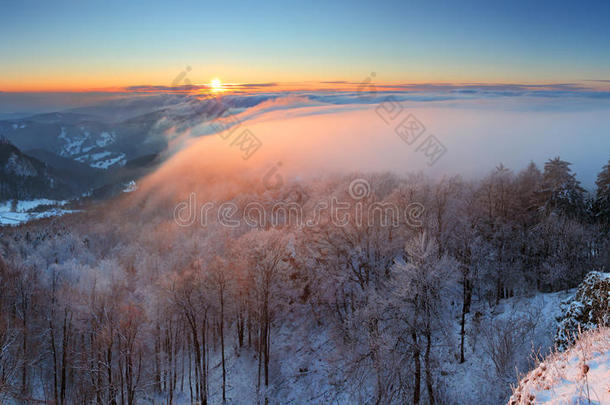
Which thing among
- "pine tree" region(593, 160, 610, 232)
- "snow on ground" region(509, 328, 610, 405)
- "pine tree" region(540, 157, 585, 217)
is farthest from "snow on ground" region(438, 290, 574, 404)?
"pine tree" region(593, 160, 610, 232)

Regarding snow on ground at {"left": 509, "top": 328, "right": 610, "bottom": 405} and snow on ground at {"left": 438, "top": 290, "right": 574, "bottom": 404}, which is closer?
snow on ground at {"left": 509, "top": 328, "right": 610, "bottom": 405}

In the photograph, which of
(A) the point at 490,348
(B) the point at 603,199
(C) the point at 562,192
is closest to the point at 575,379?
(A) the point at 490,348

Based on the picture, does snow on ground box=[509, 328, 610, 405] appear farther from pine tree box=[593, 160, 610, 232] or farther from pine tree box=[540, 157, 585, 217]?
pine tree box=[593, 160, 610, 232]

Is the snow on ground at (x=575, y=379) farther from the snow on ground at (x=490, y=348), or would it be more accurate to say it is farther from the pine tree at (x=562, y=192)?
the pine tree at (x=562, y=192)

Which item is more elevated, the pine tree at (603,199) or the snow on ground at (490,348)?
the pine tree at (603,199)

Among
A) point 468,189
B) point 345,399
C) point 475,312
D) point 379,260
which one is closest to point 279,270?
point 379,260

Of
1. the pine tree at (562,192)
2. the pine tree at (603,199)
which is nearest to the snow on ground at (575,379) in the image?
the pine tree at (562,192)

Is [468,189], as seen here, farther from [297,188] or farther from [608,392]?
[297,188]

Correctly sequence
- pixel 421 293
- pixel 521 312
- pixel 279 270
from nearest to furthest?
pixel 421 293 → pixel 521 312 → pixel 279 270

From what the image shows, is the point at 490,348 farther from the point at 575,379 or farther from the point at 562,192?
the point at 562,192
